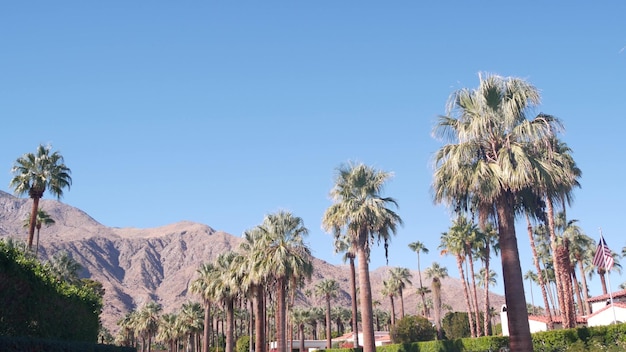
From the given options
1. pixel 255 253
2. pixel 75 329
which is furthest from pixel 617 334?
pixel 75 329

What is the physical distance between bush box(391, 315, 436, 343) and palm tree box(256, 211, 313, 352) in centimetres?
3467

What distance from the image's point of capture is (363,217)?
116 ft

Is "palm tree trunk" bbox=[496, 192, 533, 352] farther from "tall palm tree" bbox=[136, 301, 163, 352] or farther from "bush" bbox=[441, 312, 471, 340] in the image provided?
"tall palm tree" bbox=[136, 301, 163, 352]

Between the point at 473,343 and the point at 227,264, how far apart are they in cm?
2543

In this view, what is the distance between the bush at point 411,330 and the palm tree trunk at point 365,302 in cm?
3779

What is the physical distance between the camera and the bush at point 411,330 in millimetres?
71125

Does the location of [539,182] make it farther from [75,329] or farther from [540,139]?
[75,329]

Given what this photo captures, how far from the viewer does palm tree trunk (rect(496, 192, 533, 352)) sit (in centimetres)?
1834

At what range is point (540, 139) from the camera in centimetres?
2047

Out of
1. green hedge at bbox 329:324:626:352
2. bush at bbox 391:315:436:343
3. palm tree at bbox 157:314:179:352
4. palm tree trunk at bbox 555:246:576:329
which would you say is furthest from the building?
palm tree at bbox 157:314:179:352

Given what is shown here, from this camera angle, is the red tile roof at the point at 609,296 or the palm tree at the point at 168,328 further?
the palm tree at the point at 168,328

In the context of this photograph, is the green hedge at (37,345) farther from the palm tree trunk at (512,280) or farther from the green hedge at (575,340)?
the green hedge at (575,340)

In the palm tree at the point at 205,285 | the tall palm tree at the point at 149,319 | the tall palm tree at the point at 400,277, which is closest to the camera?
the palm tree at the point at 205,285

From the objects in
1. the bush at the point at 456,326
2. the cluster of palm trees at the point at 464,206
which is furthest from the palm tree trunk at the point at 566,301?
the bush at the point at 456,326
